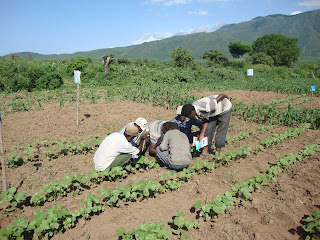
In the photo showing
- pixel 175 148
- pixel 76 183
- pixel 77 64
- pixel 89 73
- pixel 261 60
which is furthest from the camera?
pixel 261 60

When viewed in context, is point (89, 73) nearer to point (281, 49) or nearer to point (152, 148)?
point (152, 148)

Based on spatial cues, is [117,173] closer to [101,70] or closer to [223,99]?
[223,99]

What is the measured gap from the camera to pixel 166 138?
4.59 meters

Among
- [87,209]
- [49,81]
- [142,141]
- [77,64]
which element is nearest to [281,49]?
[77,64]

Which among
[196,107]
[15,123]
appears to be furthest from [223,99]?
[15,123]

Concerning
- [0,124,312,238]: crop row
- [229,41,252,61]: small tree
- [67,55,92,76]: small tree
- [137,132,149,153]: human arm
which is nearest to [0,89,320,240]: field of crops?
[0,124,312,238]: crop row

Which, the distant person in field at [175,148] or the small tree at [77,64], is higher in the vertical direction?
the small tree at [77,64]

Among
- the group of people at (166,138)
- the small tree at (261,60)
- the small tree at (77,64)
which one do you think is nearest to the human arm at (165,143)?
the group of people at (166,138)

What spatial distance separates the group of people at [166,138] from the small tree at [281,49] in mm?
54154

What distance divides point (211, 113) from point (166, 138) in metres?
1.15

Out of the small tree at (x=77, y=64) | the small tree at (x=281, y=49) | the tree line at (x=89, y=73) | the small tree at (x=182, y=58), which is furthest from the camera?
the small tree at (x=281, y=49)

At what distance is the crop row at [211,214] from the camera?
269 centimetres

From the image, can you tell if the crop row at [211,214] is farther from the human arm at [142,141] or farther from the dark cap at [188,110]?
the human arm at [142,141]

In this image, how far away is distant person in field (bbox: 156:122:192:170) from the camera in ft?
14.6
